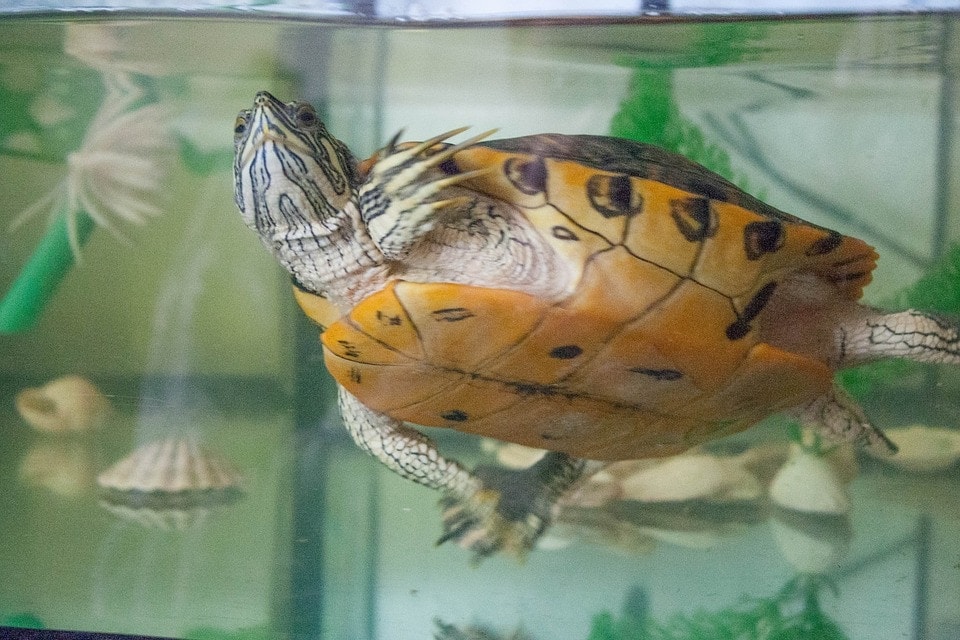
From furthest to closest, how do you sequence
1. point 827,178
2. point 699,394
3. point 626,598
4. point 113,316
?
point 113,316, point 827,178, point 626,598, point 699,394

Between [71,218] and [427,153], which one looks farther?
[71,218]

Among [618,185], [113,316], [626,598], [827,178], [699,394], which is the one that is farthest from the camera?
[113,316]

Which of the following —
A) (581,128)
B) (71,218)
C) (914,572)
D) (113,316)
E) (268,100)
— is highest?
(581,128)

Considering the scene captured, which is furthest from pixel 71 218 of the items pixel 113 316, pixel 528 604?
pixel 528 604

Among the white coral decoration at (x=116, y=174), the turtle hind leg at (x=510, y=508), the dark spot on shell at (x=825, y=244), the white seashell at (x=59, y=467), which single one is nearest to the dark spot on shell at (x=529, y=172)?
the dark spot on shell at (x=825, y=244)

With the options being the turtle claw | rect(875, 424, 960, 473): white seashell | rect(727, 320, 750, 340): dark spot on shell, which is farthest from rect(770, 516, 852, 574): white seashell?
rect(727, 320, 750, 340): dark spot on shell

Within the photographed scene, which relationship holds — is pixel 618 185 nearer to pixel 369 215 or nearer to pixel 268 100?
pixel 369 215
